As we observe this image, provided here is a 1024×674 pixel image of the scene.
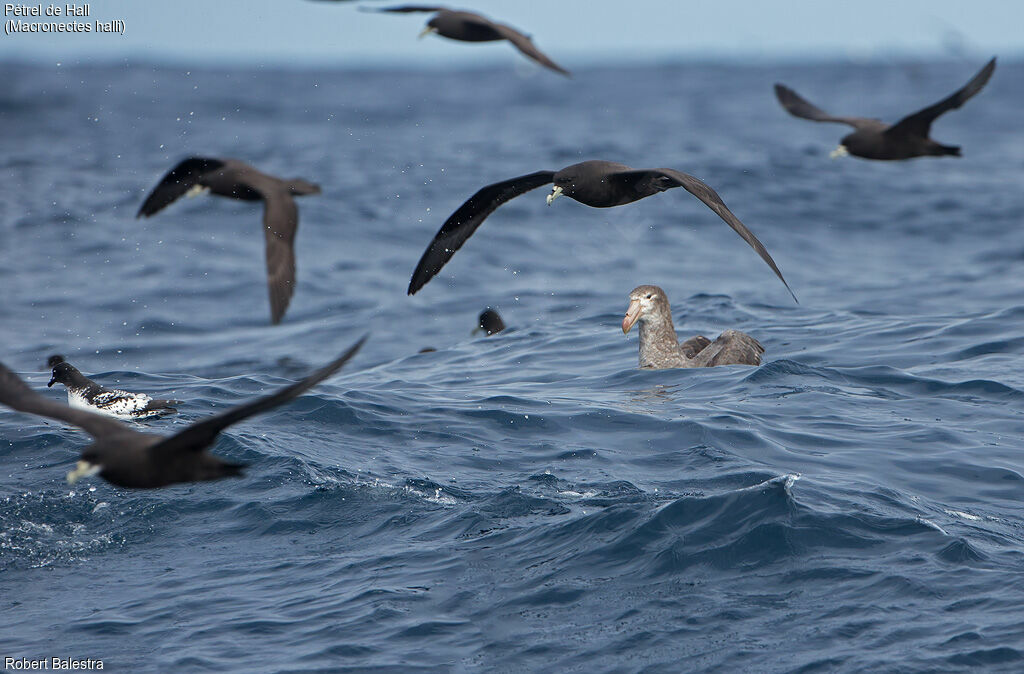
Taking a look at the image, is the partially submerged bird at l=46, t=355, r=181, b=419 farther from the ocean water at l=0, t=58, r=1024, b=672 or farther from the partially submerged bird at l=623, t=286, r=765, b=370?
the partially submerged bird at l=623, t=286, r=765, b=370

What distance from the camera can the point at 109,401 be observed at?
10109 millimetres

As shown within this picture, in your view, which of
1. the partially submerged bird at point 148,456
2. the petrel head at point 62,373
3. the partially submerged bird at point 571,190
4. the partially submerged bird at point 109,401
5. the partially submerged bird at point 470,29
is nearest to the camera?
the partially submerged bird at point 148,456

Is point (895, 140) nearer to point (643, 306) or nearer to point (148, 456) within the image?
point (643, 306)

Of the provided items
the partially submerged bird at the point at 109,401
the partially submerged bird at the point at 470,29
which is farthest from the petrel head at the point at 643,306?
the partially submerged bird at the point at 109,401

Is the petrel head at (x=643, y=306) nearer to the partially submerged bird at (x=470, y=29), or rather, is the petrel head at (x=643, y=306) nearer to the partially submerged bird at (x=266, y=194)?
the partially submerged bird at (x=470, y=29)

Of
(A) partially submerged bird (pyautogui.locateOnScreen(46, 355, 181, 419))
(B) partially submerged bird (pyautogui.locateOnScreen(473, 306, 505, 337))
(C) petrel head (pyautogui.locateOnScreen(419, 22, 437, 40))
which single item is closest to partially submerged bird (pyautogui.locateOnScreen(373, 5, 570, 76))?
(C) petrel head (pyautogui.locateOnScreen(419, 22, 437, 40))

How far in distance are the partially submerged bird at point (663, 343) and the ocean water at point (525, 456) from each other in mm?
214

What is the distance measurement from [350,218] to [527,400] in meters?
13.7

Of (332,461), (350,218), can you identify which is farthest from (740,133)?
(332,461)

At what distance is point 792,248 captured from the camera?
2308 centimetres

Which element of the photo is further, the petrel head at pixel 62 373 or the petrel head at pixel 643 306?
the petrel head at pixel 643 306

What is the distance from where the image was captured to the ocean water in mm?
6379

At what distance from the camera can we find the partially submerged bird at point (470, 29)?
364 inches

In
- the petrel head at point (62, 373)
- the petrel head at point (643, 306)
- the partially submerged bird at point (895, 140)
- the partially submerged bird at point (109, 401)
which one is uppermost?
the partially submerged bird at point (895, 140)
